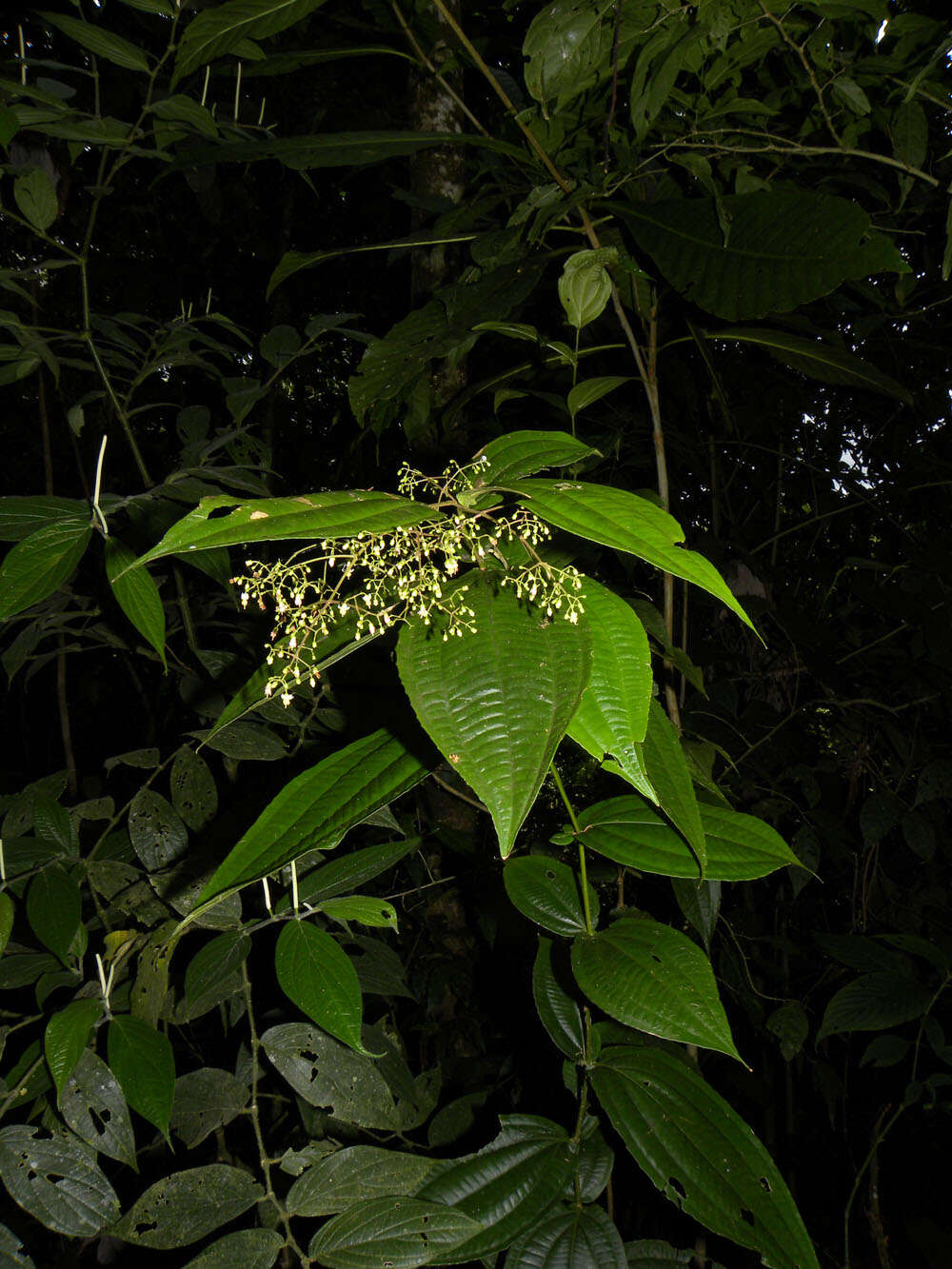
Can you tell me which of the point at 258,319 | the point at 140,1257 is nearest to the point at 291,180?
the point at 258,319

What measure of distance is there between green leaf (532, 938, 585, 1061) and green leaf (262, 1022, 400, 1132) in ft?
0.67

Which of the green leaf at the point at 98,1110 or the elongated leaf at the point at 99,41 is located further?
the elongated leaf at the point at 99,41

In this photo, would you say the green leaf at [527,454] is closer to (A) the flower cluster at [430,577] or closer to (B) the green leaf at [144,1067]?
(A) the flower cluster at [430,577]

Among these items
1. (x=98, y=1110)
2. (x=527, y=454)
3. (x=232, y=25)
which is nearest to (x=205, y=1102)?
(x=98, y=1110)

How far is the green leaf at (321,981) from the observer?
0.64 metres

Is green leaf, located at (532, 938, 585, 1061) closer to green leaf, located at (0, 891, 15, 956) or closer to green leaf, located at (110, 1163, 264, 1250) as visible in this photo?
green leaf, located at (110, 1163, 264, 1250)

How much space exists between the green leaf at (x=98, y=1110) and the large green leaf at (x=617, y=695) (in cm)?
58

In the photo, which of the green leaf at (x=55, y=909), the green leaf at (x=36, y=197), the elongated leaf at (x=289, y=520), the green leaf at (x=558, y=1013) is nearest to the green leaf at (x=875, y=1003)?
the green leaf at (x=558, y=1013)

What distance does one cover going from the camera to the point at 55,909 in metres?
0.79

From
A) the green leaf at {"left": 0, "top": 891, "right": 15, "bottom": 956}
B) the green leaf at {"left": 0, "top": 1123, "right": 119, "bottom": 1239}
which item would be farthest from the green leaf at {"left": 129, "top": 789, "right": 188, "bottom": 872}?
the green leaf at {"left": 0, "top": 1123, "right": 119, "bottom": 1239}

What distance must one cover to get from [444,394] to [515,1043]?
3.92 ft

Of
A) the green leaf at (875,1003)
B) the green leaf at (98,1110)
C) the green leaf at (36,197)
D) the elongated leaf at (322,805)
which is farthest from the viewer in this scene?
the green leaf at (875,1003)

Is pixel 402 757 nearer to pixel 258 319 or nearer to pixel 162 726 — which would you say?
pixel 162 726

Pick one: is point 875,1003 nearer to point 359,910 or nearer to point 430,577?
point 359,910
